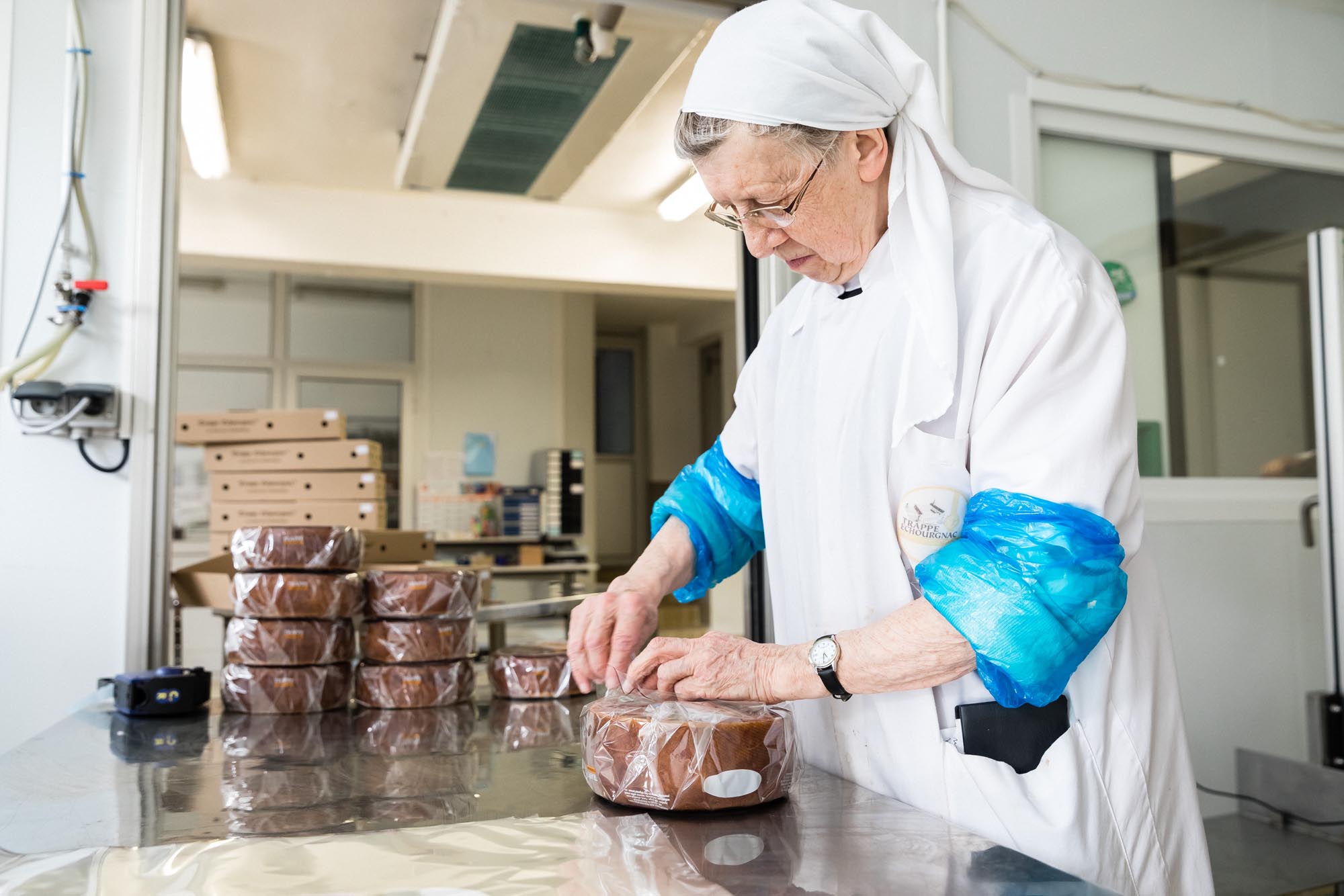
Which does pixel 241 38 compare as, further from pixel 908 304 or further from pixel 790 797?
pixel 790 797

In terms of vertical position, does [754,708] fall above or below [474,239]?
below

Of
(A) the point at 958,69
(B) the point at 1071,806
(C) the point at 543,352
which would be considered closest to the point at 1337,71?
(A) the point at 958,69

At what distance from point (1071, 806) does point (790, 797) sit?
0.31 metres

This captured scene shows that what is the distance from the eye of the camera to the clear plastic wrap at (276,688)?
1.76 meters

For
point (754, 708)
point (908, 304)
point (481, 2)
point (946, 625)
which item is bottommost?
point (754, 708)

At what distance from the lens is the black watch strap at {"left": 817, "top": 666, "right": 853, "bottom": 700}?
3.44ft

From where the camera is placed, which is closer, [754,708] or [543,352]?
[754,708]

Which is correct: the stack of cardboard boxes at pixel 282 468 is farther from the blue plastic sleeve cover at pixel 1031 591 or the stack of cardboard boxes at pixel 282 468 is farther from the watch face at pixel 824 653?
the blue plastic sleeve cover at pixel 1031 591

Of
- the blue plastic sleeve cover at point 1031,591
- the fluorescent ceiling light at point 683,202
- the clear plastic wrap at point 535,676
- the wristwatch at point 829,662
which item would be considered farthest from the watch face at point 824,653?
the fluorescent ceiling light at point 683,202

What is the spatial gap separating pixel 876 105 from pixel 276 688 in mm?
1374

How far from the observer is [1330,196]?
2.90 meters

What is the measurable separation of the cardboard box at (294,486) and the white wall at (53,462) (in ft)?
5.59

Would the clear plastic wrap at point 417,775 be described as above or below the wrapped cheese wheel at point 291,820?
below

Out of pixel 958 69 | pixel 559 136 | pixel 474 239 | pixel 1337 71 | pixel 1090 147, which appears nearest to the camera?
pixel 958 69
